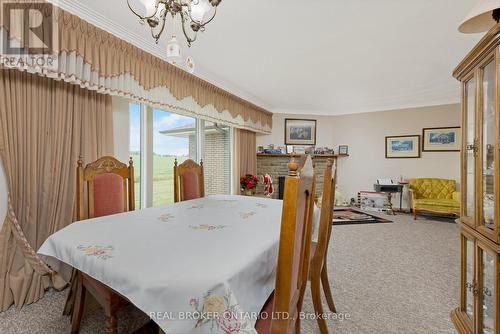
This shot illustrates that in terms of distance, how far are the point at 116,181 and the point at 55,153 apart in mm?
697

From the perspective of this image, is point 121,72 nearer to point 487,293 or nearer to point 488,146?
point 488,146

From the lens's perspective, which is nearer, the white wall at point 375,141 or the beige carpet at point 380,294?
the beige carpet at point 380,294

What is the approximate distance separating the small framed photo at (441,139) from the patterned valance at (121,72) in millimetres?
4634

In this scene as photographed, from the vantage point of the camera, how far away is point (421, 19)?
84.2 inches

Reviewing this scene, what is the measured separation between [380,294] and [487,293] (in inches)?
31.8

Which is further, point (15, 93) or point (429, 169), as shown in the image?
point (429, 169)

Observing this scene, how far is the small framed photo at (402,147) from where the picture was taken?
528 cm

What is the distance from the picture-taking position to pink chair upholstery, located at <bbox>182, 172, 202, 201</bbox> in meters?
2.36

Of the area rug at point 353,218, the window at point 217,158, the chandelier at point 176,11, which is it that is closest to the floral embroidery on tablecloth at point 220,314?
the chandelier at point 176,11

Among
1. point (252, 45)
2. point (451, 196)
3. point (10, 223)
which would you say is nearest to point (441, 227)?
point (451, 196)

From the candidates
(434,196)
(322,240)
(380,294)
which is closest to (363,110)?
(434,196)

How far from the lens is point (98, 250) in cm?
98

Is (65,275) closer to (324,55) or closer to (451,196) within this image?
(324,55)

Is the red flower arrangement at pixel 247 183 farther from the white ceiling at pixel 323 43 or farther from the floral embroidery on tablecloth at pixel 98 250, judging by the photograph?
the floral embroidery on tablecloth at pixel 98 250
